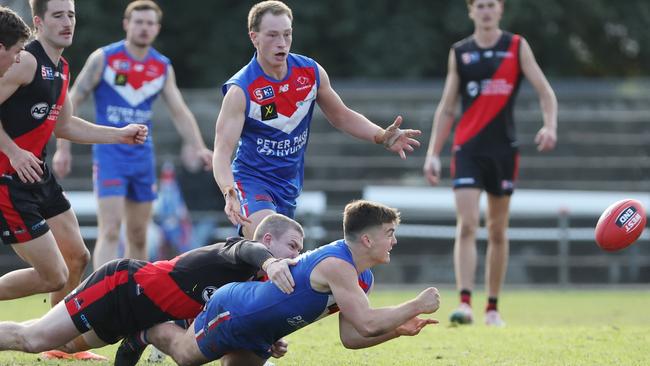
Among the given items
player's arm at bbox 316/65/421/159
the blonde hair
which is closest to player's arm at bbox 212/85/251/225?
the blonde hair

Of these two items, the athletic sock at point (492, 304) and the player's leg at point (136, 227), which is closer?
the athletic sock at point (492, 304)

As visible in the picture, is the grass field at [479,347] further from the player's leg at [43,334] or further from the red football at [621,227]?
the red football at [621,227]

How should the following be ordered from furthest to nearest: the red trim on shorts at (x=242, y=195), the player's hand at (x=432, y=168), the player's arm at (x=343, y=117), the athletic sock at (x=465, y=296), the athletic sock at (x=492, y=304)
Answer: the player's hand at (x=432, y=168) < the athletic sock at (x=492, y=304) < the athletic sock at (x=465, y=296) < the player's arm at (x=343, y=117) < the red trim on shorts at (x=242, y=195)

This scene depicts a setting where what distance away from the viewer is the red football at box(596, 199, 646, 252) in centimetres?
808

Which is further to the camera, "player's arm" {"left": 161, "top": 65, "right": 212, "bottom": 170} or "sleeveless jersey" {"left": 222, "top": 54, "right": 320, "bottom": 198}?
"player's arm" {"left": 161, "top": 65, "right": 212, "bottom": 170}

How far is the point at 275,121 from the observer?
8164mm

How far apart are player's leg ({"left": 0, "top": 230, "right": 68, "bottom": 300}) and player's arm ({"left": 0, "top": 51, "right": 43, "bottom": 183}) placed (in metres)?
0.44

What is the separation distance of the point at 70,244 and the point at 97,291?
1338mm

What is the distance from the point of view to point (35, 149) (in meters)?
8.01

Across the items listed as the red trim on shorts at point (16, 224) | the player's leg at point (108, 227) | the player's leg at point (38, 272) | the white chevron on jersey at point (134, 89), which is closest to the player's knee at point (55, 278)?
the player's leg at point (38, 272)

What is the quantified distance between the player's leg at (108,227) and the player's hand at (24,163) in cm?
328

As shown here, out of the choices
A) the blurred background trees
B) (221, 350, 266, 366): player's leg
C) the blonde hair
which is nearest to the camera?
(221, 350, 266, 366): player's leg

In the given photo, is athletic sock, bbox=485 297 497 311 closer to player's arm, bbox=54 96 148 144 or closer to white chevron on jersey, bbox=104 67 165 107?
white chevron on jersey, bbox=104 67 165 107

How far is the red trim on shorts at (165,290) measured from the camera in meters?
6.90
